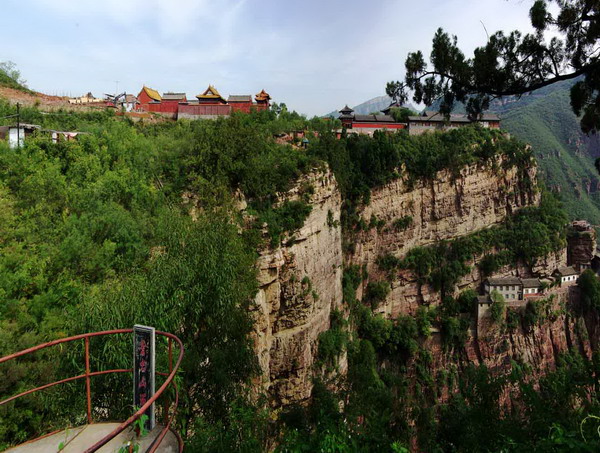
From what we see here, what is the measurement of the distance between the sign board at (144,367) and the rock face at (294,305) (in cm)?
958

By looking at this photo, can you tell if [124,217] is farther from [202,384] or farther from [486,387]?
[486,387]

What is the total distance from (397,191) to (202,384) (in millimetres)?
22648

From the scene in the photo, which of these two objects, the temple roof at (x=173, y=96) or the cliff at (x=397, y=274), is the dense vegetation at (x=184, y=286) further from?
the temple roof at (x=173, y=96)

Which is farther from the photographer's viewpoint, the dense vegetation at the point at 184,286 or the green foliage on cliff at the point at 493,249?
the green foliage on cliff at the point at 493,249

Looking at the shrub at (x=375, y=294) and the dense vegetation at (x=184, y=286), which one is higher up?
the dense vegetation at (x=184, y=286)

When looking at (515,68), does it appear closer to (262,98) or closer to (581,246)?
(262,98)

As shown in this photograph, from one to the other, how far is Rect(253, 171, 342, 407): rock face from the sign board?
9.58 meters

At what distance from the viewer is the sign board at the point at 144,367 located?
10.7 feet

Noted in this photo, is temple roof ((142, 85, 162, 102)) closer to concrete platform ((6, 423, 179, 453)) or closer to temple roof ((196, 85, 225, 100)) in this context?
temple roof ((196, 85, 225, 100))

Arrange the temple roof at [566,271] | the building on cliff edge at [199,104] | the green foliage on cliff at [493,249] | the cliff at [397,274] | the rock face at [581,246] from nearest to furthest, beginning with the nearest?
1. the cliff at [397,274]
2. the building on cliff edge at [199,104]
3. the green foliage on cliff at [493,249]
4. the temple roof at [566,271]
5. the rock face at [581,246]

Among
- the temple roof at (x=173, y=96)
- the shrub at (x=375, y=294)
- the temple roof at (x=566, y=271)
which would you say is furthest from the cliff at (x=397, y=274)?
the temple roof at (x=173, y=96)

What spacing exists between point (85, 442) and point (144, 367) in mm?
877

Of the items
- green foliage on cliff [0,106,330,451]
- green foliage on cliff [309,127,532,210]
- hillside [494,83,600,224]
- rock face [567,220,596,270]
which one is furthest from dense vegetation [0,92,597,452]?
hillside [494,83,600,224]

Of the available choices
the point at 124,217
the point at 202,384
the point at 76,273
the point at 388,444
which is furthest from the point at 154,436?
the point at 124,217
